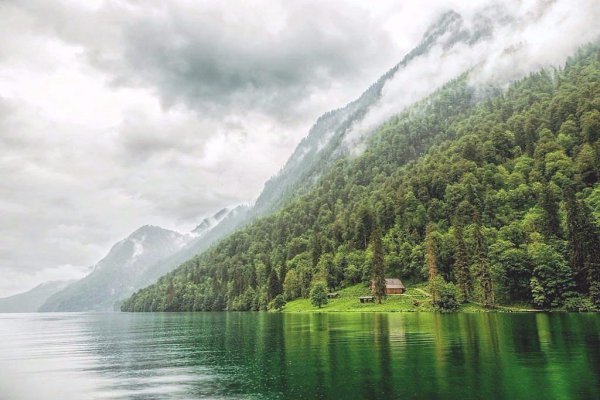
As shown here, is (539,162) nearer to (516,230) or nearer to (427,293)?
(516,230)

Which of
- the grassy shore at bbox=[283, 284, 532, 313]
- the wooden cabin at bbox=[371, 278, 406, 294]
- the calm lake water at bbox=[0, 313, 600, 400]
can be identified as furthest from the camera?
the wooden cabin at bbox=[371, 278, 406, 294]

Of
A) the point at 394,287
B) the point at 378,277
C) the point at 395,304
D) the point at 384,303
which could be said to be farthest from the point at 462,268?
the point at 394,287

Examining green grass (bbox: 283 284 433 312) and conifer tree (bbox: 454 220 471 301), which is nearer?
conifer tree (bbox: 454 220 471 301)

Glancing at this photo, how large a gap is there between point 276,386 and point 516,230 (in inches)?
5836

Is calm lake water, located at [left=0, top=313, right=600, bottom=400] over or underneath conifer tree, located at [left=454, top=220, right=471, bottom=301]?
underneath

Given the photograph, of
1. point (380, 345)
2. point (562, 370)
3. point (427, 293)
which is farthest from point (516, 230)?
point (562, 370)

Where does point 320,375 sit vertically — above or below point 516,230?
below

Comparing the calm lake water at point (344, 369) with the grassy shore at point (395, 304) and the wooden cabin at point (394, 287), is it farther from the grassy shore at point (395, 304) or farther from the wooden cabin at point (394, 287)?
the wooden cabin at point (394, 287)

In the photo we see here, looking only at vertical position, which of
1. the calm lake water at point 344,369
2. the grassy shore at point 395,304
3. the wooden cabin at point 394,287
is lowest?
the calm lake water at point 344,369

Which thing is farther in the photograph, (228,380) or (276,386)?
(228,380)

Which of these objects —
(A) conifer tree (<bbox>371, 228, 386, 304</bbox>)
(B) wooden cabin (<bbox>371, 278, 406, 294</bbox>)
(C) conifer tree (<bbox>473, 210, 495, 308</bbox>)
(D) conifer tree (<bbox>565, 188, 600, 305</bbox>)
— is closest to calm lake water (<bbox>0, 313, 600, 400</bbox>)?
(D) conifer tree (<bbox>565, 188, 600, 305</bbox>)

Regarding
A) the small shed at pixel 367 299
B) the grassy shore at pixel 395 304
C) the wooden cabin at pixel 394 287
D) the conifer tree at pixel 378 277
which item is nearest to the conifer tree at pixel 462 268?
the grassy shore at pixel 395 304

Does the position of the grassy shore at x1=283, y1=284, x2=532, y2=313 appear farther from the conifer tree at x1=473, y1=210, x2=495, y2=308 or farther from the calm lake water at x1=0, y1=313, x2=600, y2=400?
the calm lake water at x1=0, y1=313, x2=600, y2=400

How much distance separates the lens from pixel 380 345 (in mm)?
60531
